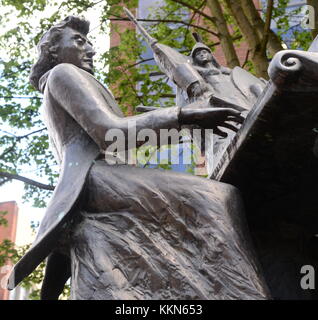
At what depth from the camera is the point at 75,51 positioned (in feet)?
11.6

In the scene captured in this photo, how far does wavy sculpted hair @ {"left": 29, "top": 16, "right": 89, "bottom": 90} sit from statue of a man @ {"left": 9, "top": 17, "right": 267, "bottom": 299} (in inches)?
15.4

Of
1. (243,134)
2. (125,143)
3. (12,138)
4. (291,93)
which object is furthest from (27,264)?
(12,138)

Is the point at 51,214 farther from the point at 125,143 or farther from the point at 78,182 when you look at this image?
the point at 125,143

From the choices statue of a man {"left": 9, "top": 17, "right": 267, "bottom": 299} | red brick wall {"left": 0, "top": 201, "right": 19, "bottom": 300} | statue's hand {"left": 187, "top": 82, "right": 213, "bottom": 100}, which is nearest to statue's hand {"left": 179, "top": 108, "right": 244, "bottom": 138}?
statue of a man {"left": 9, "top": 17, "right": 267, "bottom": 299}

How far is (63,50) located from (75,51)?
0.21ft

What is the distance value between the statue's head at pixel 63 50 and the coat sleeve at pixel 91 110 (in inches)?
13.4

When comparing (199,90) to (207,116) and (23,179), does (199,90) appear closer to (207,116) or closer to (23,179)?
(207,116)

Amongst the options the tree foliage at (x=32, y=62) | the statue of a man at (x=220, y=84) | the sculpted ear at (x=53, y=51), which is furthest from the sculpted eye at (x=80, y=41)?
the tree foliage at (x=32, y=62)

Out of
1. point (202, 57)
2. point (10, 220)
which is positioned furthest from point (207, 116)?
point (10, 220)

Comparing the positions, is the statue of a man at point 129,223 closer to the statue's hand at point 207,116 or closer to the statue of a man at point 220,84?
the statue's hand at point 207,116

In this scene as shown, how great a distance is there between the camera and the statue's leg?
2533 mm

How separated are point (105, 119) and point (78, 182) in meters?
0.30

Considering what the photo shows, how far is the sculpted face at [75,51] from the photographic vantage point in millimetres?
3510

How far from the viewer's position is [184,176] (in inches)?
114
